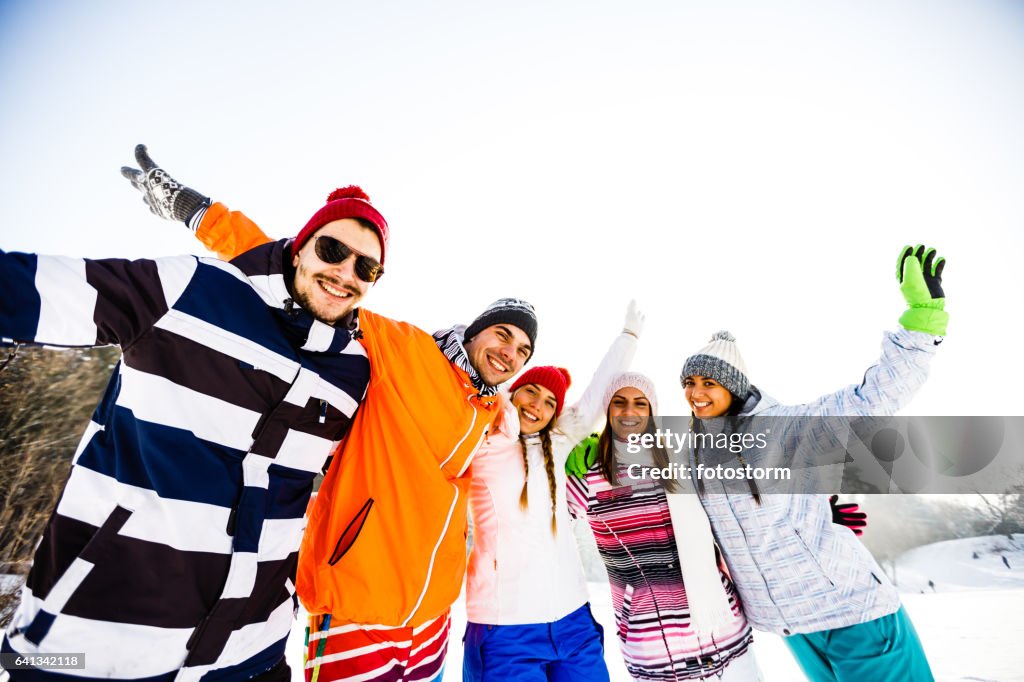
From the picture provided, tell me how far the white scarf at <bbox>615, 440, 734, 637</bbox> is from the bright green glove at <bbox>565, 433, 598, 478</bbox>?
58 cm

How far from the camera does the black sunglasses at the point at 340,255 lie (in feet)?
6.07

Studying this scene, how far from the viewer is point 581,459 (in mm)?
3162

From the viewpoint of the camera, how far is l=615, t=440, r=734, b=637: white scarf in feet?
8.41

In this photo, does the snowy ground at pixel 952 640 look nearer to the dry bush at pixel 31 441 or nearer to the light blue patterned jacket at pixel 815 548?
the light blue patterned jacket at pixel 815 548

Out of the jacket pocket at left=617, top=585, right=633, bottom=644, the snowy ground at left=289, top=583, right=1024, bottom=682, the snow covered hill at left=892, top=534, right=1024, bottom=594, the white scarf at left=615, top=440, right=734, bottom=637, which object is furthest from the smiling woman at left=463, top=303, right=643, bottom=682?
the snow covered hill at left=892, top=534, right=1024, bottom=594

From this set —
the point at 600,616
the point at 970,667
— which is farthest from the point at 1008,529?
the point at 600,616

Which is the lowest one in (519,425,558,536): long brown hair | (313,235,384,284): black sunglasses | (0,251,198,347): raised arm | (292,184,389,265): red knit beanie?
(519,425,558,536): long brown hair

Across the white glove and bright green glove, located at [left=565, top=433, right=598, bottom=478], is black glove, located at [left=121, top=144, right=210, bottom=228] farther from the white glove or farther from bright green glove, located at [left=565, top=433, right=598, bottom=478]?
the white glove

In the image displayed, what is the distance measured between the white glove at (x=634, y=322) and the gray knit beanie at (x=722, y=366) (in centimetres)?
74

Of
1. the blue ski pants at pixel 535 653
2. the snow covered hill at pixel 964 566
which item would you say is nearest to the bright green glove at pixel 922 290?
the blue ski pants at pixel 535 653

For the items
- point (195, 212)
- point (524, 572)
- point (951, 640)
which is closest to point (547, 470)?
point (524, 572)

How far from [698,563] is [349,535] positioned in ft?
6.90

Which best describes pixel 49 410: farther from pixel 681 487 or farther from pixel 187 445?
pixel 681 487

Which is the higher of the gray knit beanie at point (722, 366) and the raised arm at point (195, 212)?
the raised arm at point (195, 212)
